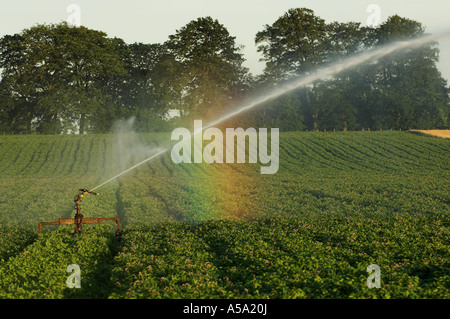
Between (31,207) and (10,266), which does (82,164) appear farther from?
(10,266)

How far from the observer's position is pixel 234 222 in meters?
22.8

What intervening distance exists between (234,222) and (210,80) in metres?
73.1

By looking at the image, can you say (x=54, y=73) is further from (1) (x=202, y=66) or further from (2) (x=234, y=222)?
(2) (x=234, y=222)

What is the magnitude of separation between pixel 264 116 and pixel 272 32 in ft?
48.8

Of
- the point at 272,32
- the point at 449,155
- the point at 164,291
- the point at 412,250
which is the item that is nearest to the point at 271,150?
the point at 449,155

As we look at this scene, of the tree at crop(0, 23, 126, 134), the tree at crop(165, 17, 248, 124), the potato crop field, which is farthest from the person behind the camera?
the tree at crop(165, 17, 248, 124)

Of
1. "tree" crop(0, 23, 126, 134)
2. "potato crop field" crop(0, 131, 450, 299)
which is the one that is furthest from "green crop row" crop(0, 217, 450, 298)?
"tree" crop(0, 23, 126, 134)

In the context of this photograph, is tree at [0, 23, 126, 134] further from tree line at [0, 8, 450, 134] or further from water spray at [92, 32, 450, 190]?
water spray at [92, 32, 450, 190]

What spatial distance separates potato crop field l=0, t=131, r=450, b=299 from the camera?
12484 mm

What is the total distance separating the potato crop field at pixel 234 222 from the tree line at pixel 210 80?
21.8 meters

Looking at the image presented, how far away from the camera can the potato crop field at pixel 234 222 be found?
41.0 ft

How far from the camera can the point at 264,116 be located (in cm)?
9619

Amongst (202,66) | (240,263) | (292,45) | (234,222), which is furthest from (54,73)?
(240,263)

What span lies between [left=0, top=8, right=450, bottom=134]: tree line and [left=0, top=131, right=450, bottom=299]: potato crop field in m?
21.8
